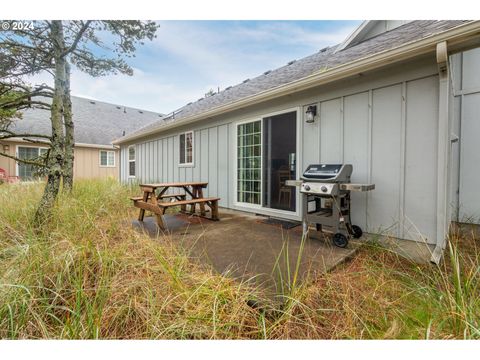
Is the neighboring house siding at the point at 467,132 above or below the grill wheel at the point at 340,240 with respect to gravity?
above

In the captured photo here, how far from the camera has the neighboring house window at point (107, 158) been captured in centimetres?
1441

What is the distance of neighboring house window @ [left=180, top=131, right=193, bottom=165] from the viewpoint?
6.67 meters

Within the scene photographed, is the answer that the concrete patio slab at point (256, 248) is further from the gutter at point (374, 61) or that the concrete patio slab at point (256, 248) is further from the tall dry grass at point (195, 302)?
the gutter at point (374, 61)

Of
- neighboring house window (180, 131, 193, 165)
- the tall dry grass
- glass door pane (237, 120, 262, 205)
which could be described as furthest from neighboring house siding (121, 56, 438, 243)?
neighboring house window (180, 131, 193, 165)

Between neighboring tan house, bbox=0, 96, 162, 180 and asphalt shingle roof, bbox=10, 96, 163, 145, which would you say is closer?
neighboring tan house, bbox=0, 96, 162, 180

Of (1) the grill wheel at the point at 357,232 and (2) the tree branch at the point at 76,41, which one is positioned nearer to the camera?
(1) the grill wheel at the point at 357,232

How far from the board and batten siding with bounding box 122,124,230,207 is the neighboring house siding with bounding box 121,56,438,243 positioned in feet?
6.41

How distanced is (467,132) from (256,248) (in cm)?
448

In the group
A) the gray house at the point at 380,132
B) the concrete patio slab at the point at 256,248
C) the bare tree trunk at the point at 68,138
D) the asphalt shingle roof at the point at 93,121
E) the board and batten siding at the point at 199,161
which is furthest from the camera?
the asphalt shingle roof at the point at 93,121

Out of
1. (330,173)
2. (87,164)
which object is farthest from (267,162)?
(87,164)

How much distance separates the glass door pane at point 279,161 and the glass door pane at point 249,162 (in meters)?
0.16

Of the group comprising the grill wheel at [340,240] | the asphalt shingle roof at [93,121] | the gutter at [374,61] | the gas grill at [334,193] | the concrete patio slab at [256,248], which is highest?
the asphalt shingle roof at [93,121]

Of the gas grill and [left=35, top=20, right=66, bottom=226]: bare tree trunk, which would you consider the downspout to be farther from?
[left=35, top=20, right=66, bottom=226]: bare tree trunk

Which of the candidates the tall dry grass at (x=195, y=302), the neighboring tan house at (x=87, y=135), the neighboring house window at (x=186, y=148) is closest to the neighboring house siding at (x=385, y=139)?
the tall dry grass at (x=195, y=302)
